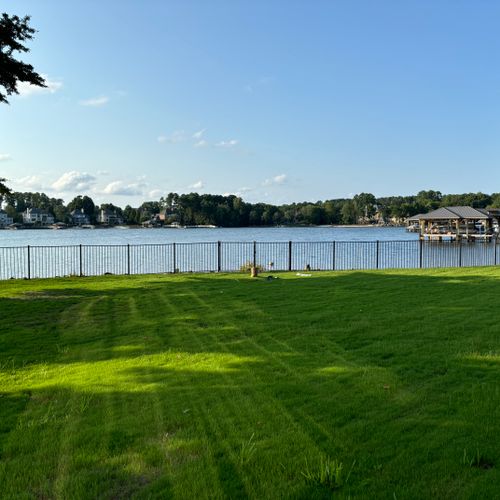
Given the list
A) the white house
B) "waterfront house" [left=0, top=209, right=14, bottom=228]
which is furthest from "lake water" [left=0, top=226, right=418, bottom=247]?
the white house

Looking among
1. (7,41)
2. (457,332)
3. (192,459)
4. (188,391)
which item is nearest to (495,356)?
(457,332)

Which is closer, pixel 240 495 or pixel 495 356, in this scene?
pixel 240 495

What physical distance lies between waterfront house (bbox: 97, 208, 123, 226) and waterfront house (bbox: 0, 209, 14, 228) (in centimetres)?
2656

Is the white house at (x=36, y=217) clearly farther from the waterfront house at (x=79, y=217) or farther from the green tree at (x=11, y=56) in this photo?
the green tree at (x=11, y=56)

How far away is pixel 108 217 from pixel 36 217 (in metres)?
22.4

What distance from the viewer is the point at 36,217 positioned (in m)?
146

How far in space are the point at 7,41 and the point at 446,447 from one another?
1684cm

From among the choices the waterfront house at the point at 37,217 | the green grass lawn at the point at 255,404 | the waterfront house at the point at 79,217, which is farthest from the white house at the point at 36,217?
the green grass lawn at the point at 255,404

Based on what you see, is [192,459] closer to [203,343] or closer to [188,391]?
[188,391]

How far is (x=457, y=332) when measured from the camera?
841cm

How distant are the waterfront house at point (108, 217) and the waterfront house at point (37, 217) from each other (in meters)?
15.3

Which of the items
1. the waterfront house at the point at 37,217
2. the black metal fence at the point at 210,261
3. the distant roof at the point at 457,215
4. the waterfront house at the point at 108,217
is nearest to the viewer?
the black metal fence at the point at 210,261

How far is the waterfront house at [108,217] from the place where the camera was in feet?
522

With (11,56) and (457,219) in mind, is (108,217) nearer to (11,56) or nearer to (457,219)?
(457,219)
